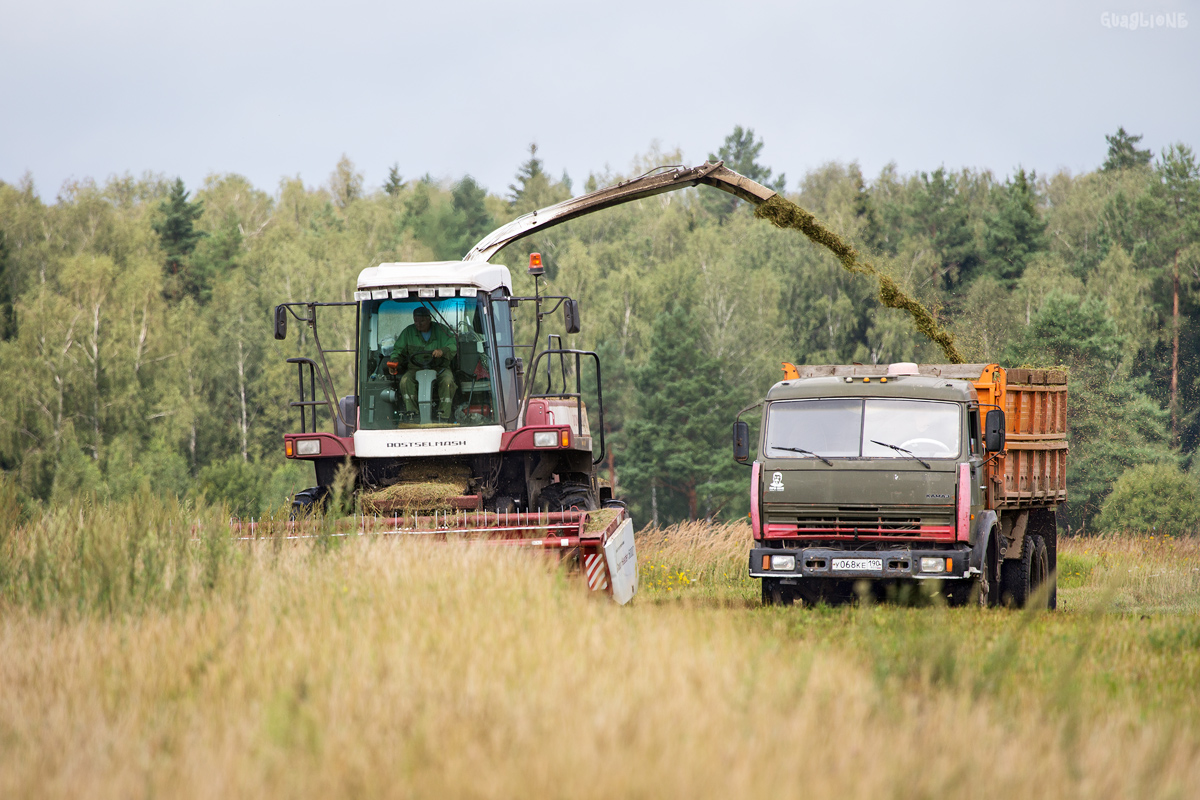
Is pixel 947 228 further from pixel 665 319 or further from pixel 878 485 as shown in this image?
pixel 878 485

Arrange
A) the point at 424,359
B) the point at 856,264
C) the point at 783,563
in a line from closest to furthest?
the point at 783,563 < the point at 424,359 < the point at 856,264

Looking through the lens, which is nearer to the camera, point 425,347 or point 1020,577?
point 425,347

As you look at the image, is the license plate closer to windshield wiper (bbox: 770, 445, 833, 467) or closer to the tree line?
windshield wiper (bbox: 770, 445, 833, 467)

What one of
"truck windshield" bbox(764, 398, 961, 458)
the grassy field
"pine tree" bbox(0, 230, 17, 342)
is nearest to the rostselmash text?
"truck windshield" bbox(764, 398, 961, 458)

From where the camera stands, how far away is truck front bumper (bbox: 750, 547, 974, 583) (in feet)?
37.5

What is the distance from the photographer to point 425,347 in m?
13.2

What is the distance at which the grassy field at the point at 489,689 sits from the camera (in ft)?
14.5

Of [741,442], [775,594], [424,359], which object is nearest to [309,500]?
[424,359]

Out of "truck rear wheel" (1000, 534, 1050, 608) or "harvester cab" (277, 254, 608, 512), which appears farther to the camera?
"truck rear wheel" (1000, 534, 1050, 608)

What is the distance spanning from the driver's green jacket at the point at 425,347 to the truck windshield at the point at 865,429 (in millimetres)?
3432

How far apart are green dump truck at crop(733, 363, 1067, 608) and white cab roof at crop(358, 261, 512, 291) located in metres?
3.20

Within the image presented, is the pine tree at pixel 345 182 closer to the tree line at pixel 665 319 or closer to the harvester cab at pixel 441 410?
the tree line at pixel 665 319

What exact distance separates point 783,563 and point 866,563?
0.78 metres

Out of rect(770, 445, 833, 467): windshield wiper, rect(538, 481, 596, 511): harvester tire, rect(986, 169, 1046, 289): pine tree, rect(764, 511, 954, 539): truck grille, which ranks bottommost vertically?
rect(764, 511, 954, 539): truck grille
